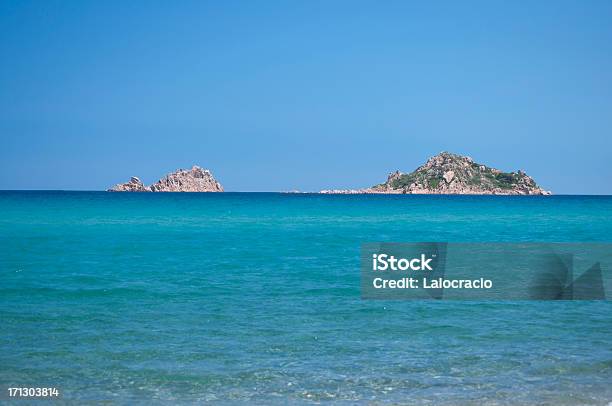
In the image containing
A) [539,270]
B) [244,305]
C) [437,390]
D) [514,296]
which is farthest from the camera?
[539,270]

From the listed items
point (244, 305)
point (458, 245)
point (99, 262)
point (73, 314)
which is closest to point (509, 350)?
point (244, 305)

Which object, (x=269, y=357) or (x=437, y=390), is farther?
(x=269, y=357)

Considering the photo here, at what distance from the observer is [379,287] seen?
21391 millimetres

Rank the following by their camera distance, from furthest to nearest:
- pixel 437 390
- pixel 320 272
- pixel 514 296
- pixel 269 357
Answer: pixel 320 272 → pixel 514 296 → pixel 269 357 → pixel 437 390

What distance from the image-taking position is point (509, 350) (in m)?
12.4

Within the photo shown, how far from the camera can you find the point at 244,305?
17.2m

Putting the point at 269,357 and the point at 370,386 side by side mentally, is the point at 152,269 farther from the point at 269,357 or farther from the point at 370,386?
the point at 370,386

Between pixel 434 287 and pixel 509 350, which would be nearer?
pixel 509 350

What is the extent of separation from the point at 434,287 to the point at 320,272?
17.3 ft

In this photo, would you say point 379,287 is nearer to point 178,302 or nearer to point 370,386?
point 178,302

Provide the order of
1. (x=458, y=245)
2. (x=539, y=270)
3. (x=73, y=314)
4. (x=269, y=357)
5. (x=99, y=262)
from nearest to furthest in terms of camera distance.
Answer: (x=269, y=357), (x=73, y=314), (x=539, y=270), (x=99, y=262), (x=458, y=245)

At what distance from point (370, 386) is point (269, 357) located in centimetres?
241

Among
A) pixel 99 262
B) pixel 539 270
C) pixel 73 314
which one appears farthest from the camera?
pixel 99 262

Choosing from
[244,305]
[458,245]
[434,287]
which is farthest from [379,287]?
[458,245]
